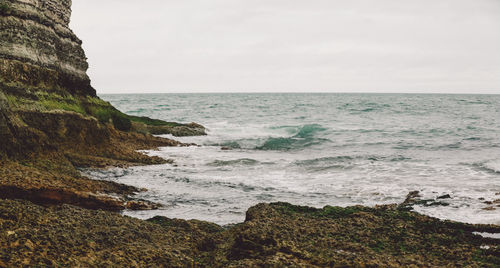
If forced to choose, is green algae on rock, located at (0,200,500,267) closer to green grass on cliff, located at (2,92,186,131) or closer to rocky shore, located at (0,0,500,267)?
rocky shore, located at (0,0,500,267)

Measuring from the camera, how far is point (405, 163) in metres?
17.7

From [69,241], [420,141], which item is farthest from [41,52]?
[420,141]

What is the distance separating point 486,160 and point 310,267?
1736cm

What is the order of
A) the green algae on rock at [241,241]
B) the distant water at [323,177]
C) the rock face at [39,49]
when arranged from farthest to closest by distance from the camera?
the rock face at [39,49] → the distant water at [323,177] → the green algae on rock at [241,241]

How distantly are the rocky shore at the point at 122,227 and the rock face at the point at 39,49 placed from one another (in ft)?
0.16

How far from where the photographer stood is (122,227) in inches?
214

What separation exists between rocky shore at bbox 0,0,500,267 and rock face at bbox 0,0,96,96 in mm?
47

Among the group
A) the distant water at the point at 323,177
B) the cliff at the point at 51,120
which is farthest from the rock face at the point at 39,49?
the distant water at the point at 323,177

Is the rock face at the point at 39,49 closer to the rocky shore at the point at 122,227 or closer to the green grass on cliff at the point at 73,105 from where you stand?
the rocky shore at the point at 122,227

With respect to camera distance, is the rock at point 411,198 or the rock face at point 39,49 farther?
the rock face at point 39,49

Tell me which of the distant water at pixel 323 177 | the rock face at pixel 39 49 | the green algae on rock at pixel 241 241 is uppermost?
the rock face at pixel 39 49

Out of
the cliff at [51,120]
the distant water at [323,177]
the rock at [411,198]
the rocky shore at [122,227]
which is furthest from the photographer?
the rock at [411,198]

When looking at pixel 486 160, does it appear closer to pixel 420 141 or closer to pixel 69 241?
pixel 420 141

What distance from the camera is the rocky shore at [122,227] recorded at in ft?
14.4
